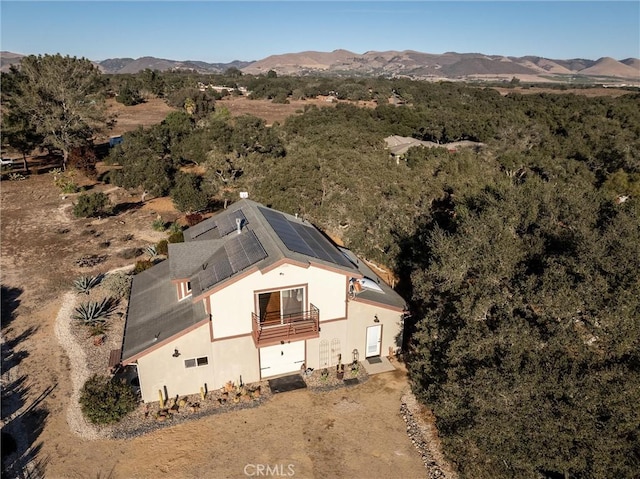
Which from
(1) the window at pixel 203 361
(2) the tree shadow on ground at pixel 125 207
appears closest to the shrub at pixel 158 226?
(2) the tree shadow on ground at pixel 125 207

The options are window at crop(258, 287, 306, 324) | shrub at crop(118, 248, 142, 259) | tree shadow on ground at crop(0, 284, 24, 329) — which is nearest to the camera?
window at crop(258, 287, 306, 324)

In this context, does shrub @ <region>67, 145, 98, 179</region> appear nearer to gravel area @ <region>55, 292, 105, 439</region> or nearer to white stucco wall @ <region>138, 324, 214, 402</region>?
gravel area @ <region>55, 292, 105, 439</region>

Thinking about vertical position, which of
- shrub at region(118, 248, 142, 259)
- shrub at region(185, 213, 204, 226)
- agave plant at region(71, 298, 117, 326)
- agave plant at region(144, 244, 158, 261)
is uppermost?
shrub at region(185, 213, 204, 226)

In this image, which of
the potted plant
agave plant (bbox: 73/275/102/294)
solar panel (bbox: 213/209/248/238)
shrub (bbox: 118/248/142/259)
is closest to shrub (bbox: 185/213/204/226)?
shrub (bbox: 118/248/142/259)

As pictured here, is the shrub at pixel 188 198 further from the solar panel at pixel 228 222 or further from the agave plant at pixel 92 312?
the solar panel at pixel 228 222

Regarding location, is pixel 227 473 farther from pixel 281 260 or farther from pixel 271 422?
pixel 281 260

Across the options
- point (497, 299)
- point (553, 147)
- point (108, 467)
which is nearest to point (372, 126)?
point (553, 147)

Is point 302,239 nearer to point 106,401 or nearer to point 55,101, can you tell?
point 106,401

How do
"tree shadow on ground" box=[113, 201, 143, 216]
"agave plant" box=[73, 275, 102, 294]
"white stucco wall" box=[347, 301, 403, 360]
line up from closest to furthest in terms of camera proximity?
"white stucco wall" box=[347, 301, 403, 360] → "agave plant" box=[73, 275, 102, 294] → "tree shadow on ground" box=[113, 201, 143, 216]
